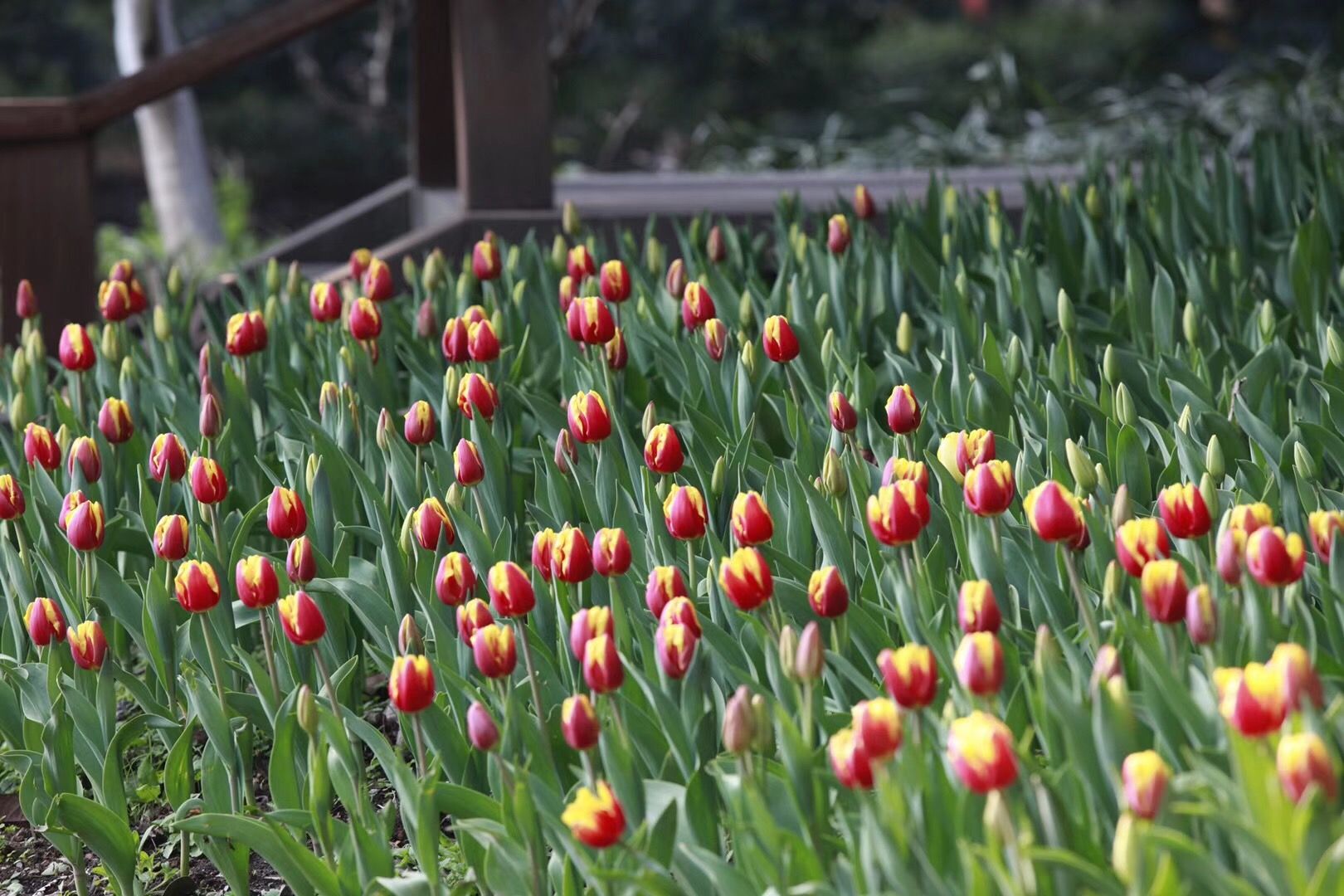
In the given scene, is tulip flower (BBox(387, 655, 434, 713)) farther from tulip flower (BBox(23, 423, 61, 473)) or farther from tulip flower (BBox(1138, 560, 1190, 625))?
tulip flower (BBox(23, 423, 61, 473))

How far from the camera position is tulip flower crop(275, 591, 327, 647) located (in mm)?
1767

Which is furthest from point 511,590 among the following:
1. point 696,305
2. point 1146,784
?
point 696,305

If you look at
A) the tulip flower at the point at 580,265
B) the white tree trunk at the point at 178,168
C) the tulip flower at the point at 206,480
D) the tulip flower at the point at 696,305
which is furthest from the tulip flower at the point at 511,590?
the white tree trunk at the point at 178,168

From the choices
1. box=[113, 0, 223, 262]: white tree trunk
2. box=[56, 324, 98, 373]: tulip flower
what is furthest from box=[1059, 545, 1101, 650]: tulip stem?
box=[113, 0, 223, 262]: white tree trunk

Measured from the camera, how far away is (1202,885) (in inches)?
49.4

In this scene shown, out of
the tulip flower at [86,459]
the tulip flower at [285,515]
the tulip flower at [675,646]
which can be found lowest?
the tulip flower at [86,459]

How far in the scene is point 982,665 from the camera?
1369mm

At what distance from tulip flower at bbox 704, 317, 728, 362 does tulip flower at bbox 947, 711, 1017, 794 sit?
4.87 feet

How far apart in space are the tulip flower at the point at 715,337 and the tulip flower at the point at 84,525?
1.02 m

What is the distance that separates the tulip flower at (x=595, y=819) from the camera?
1331mm

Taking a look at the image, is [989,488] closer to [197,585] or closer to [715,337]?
[197,585]

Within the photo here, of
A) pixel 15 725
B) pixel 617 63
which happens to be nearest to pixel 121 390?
pixel 15 725

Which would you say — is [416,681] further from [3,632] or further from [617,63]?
[617,63]

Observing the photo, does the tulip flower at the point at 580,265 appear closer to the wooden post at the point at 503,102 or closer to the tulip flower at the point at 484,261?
the tulip flower at the point at 484,261
